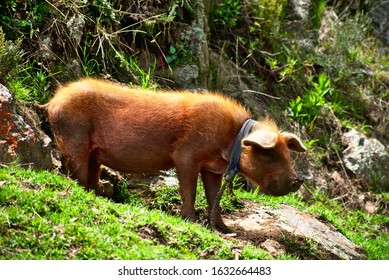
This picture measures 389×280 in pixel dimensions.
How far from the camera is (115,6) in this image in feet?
42.4

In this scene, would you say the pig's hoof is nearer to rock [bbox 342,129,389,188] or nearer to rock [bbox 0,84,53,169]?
rock [bbox 0,84,53,169]

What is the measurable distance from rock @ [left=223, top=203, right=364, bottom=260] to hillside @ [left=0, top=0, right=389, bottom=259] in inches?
5.3

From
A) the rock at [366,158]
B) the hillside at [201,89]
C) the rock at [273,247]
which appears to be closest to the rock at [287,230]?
the rock at [273,247]

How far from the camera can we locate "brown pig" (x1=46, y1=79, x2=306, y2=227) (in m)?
9.62

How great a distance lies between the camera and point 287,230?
33.9 feet

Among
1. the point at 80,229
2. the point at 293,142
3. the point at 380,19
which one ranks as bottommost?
the point at 80,229

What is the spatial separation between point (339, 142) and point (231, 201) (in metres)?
4.89

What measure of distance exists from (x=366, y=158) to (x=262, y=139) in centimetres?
605

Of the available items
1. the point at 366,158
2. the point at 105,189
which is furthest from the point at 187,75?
the point at 366,158

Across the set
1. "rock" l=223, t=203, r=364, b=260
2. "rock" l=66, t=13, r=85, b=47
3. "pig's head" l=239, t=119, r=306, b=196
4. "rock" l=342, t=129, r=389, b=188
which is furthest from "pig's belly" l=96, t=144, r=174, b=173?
"rock" l=342, t=129, r=389, b=188

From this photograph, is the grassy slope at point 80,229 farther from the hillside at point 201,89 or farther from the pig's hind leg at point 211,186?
the pig's hind leg at point 211,186

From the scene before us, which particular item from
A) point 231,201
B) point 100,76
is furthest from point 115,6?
point 231,201

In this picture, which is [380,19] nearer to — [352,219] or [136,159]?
[352,219]

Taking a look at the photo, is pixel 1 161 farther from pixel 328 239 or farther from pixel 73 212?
pixel 328 239
